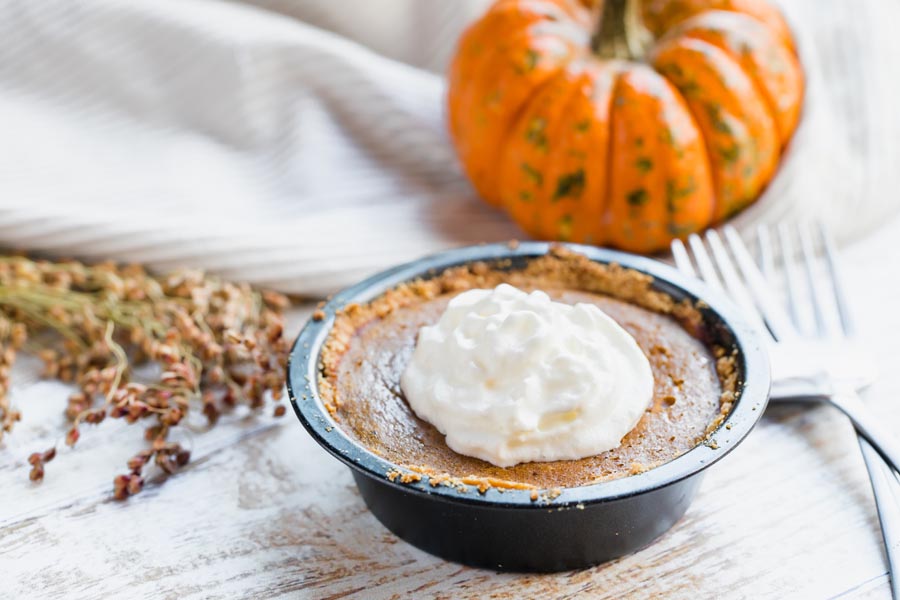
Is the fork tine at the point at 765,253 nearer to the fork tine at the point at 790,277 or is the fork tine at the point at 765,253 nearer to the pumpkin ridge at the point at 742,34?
the fork tine at the point at 790,277

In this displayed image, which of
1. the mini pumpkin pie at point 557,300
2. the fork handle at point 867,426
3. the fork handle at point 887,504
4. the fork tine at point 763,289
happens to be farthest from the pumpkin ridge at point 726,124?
the fork handle at point 887,504

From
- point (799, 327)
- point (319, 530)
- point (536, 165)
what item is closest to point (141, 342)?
point (319, 530)

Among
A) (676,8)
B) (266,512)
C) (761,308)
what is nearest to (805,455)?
→ (761,308)

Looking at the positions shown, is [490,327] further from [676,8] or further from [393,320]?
[676,8]

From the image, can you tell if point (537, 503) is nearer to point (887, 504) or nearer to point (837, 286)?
point (887, 504)

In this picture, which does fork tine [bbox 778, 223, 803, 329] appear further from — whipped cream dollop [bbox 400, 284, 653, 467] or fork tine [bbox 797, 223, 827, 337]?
whipped cream dollop [bbox 400, 284, 653, 467]

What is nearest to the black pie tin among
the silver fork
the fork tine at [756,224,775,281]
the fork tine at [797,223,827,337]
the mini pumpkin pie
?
the mini pumpkin pie

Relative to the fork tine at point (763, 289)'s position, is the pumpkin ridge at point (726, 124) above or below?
above
